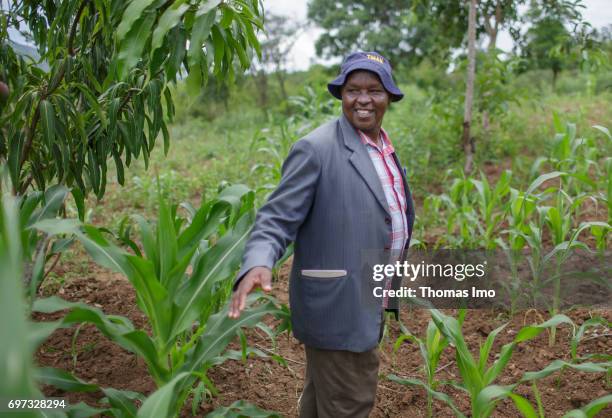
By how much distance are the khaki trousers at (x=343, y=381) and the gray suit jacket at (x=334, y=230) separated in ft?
0.19

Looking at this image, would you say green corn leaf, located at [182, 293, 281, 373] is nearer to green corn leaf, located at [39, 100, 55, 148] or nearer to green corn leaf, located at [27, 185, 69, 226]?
green corn leaf, located at [27, 185, 69, 226]

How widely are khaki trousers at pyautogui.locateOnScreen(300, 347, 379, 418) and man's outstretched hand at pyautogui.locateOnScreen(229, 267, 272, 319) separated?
450mm

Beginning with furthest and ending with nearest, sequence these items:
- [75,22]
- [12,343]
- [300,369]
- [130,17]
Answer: [300,369], [75,22], [130,17], [12,343]

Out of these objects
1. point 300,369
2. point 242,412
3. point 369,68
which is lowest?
point 300,369

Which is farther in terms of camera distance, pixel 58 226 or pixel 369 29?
pixel 369 29

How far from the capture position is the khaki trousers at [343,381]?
2.01 m

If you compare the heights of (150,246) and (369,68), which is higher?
(369,68)

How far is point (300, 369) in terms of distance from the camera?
10.1ft

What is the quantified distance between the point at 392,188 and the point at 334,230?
0.31 meters

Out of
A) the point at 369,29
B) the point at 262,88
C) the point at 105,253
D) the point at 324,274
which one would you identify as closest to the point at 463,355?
the point at 324,274

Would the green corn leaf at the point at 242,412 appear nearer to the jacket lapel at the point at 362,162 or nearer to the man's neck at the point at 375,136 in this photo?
the jacket lapel at the point at 362,162

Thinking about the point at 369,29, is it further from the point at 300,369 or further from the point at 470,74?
the point at 300,369

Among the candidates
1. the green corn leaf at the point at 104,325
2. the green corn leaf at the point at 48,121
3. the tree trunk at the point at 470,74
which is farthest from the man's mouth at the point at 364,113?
the tree trunk at the point at 470,74

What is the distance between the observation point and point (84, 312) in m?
1.75
